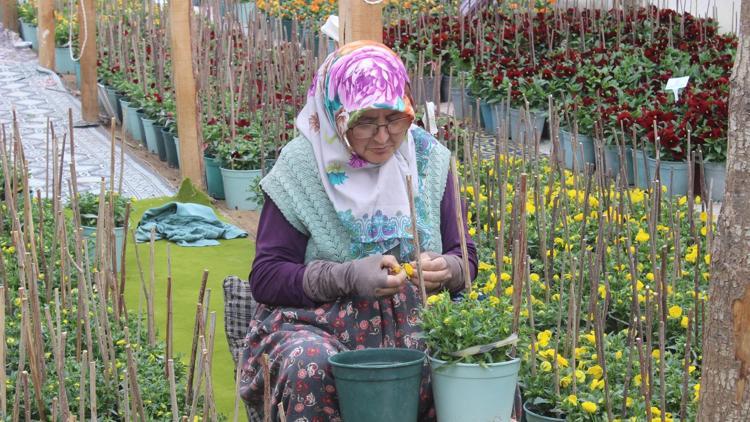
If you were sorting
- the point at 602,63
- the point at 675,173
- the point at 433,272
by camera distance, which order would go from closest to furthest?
the point at 433,272, the point at 675,173, the point at 602,63

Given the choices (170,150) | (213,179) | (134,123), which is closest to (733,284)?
(213,179)

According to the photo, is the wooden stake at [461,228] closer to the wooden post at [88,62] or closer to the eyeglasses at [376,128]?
the eyeglasses at [376,128]

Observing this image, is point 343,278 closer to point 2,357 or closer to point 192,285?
point 2,357

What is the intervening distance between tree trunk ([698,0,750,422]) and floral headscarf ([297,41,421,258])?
2.77 ft

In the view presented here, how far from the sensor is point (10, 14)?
35.8 feet

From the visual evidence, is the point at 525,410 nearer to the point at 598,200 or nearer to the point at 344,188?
the point at 344,188

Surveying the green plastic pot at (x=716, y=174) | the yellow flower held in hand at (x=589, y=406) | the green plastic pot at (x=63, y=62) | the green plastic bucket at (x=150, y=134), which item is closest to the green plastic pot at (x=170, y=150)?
the green plastic bucket at (x=150, y=134)

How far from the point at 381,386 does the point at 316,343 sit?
230 millimetres

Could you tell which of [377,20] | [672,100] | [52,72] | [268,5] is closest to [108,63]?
[52,72]

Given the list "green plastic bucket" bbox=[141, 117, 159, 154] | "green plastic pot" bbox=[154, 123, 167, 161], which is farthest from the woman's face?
"green plastic bucket" bbox=[141, 117, 159, 154]

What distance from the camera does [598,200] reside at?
Result: 12.3ft

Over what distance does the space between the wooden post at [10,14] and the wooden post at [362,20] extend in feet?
26.4

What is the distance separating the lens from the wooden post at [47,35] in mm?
8664

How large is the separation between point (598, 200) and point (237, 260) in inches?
Result: 54.6
